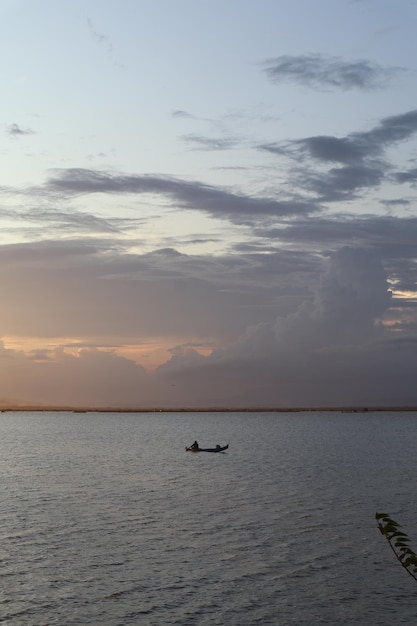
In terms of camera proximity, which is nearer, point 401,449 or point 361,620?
point 361,620

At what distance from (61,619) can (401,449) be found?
138m

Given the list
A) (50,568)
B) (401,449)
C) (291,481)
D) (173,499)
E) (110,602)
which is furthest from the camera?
(401,449)

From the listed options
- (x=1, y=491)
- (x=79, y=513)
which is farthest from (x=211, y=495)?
(x=1, y=491)

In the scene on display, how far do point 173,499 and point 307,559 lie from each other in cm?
3014

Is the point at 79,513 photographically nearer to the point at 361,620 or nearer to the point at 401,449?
the point at 361,620

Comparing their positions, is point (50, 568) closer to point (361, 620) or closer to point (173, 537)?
point (173, 537)

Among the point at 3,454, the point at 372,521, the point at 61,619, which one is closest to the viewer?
the point at 61,619

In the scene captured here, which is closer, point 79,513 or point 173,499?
point 79,513

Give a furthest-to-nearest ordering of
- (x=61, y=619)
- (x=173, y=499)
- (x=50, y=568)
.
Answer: (x=173, y=499)
(x=50, y=568)
(x=61, y=619)

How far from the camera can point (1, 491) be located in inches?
3332

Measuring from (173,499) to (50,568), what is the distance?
31.7m

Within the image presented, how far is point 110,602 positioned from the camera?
3822cm

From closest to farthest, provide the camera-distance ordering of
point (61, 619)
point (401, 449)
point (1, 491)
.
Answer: point (61, 619) → point (1, 491) → point (401, 449)

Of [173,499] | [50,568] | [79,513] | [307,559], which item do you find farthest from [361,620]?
[173,499]
